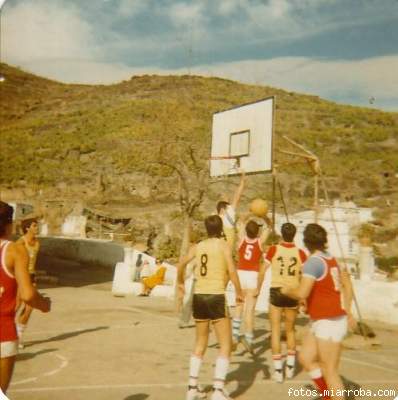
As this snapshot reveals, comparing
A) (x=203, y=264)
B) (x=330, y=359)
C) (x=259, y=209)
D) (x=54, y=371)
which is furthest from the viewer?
(x=259, y=209)

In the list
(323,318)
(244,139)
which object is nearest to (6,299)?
(323,318)

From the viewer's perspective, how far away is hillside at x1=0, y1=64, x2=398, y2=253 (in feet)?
149

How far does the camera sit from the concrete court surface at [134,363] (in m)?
5.26

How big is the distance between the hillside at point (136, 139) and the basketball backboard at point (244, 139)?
1310 centimetres

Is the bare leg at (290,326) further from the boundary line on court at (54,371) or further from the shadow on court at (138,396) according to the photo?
the boundary line on court at (54,371)

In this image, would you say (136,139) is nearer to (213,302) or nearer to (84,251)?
(84,251)

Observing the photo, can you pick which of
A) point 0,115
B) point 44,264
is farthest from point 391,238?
point 0,115

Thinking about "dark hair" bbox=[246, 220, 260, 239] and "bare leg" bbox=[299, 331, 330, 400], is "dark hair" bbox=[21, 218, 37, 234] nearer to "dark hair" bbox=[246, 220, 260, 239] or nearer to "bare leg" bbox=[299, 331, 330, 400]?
"dark hair" bbox=[246, 220, 260, 239]

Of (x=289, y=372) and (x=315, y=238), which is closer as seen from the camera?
(x=315, y=238)

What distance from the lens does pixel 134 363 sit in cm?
626

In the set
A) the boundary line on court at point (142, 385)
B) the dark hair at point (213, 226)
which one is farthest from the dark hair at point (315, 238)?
the boundary line on court at point (142, 385)

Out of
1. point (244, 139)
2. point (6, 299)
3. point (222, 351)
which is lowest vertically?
point (222, 351)

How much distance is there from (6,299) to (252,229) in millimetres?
4025

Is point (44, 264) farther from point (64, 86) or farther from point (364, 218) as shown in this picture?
point (64, 86)
